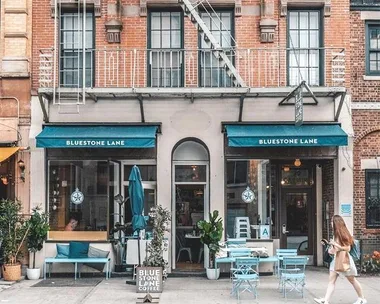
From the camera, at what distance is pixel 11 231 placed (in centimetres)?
1688

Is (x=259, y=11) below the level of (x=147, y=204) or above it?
above

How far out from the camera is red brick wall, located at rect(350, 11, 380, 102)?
1872 centimetres

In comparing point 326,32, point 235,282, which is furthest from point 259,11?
point 235,282

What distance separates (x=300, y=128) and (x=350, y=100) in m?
1.77

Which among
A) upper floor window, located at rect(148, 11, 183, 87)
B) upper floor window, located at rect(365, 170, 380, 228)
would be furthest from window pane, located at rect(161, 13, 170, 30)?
upper floor window, located at rect(365, 170, 380, 228)

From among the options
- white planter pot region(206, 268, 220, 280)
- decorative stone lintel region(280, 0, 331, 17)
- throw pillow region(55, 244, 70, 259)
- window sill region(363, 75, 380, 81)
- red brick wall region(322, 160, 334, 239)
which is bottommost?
white planter pot region(206, 268, 220, 280)

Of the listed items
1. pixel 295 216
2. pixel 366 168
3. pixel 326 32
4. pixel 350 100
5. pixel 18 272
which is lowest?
pixel 18 272

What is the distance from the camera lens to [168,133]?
18.2 meters

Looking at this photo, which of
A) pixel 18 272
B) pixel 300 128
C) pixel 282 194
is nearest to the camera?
pixel 18 272

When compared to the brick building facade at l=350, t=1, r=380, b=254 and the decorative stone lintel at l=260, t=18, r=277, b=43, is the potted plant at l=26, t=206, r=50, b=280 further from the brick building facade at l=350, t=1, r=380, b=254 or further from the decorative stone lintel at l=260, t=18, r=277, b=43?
the brick building facade at l=350, t=1, r=380, b=254

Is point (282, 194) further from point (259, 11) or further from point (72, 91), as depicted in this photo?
point (72, 91)

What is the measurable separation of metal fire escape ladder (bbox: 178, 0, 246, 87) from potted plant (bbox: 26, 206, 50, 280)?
20.3 feet

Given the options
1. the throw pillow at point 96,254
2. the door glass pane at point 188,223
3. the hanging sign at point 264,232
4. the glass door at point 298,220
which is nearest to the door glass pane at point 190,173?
the door glass pane at point 188,223

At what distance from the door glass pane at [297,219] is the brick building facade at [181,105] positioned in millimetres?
1411
